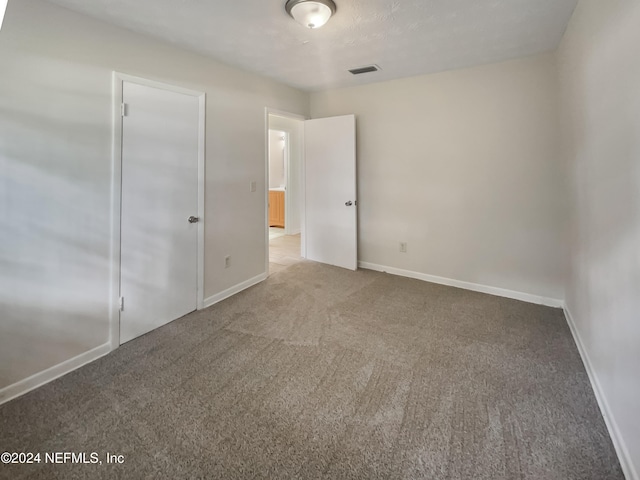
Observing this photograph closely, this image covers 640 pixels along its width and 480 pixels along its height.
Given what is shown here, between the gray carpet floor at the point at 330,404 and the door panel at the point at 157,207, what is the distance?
224mm

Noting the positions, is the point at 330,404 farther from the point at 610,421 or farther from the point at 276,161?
the point at 276,161

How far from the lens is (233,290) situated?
338 cm

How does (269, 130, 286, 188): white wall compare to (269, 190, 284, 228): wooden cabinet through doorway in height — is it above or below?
above

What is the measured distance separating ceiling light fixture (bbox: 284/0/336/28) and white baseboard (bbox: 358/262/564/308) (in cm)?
283

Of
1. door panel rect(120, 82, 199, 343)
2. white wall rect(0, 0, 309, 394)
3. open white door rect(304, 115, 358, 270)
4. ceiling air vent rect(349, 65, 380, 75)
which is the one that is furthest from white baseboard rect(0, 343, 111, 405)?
ceiling air vent rect(349, 65, 380, 75)

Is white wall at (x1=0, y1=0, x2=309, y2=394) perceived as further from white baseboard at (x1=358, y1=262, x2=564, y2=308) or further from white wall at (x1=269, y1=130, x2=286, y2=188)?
white wall at (x1=269, y1=130, x2=286, y2=188)

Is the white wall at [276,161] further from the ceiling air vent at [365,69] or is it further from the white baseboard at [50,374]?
the white baseboard at [50,374]

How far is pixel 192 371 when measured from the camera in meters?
2.04

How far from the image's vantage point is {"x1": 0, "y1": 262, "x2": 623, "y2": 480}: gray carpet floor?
1.37 metres

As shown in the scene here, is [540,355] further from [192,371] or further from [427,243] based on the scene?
[192,371]

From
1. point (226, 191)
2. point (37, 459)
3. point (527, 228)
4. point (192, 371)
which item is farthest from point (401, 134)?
point (37, 459)

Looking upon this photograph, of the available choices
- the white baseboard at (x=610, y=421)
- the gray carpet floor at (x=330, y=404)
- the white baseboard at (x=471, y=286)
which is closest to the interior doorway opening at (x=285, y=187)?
the white baseboard at (x=471, y=286)

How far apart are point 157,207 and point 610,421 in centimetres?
313

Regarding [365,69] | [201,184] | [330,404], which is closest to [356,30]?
[365,69]
